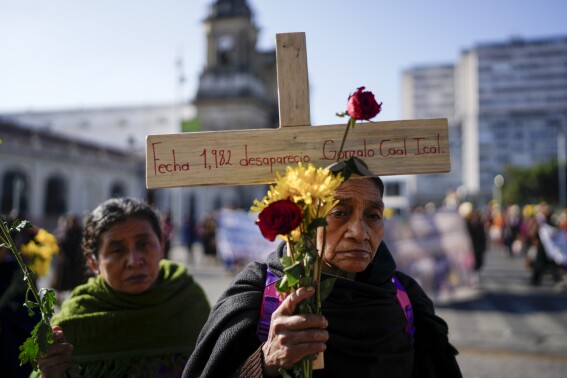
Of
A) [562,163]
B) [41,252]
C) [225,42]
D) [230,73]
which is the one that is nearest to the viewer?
[41,252]

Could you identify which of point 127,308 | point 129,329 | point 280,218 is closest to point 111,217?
point 127,308

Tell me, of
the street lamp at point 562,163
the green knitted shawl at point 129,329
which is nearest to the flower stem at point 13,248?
the green knitted shawl at point 129,329

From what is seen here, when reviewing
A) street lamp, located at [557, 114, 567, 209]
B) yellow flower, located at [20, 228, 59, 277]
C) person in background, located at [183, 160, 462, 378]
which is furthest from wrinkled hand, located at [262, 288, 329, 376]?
street lamp, located at [557, 114, 567, 209]

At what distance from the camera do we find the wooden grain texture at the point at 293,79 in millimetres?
1935

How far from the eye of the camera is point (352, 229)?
1840 mm

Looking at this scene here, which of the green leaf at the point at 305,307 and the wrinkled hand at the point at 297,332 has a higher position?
the green leaf at the point at 305,307

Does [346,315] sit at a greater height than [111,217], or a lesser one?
lesser

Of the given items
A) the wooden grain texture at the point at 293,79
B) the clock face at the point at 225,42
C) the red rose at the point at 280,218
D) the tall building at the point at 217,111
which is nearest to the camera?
the red rose at the point at 280,218

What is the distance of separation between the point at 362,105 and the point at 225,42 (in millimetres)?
57994

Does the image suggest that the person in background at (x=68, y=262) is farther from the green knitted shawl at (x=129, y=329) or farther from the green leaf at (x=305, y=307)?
the green leaf at (x=305, y=307)

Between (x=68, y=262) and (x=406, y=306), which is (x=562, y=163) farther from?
(x=406, y=306)

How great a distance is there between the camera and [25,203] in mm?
34500

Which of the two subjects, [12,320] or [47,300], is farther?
[12,320]

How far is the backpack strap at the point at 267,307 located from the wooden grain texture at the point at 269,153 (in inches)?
15.2
